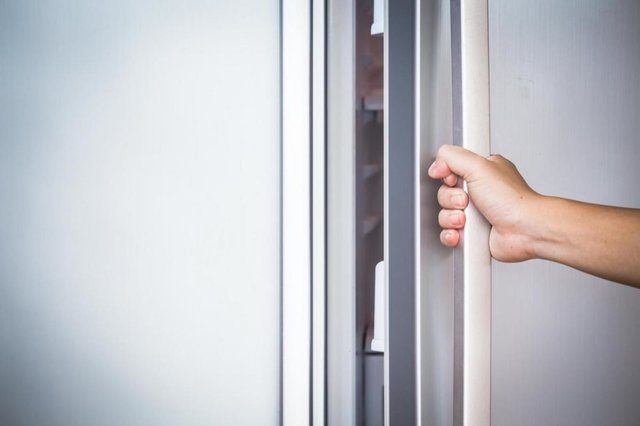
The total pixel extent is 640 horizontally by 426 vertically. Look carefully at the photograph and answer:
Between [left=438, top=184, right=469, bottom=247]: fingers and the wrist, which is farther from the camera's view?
the wrist

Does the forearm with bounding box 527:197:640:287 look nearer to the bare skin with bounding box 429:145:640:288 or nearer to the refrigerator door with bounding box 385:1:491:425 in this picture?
the bare skin with bounding box 429:145:640:288

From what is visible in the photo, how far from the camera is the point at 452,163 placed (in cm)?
30

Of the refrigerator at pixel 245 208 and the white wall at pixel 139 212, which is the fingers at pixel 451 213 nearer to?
the refrigerator at pixel 245 208

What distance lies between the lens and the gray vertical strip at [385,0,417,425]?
0.27 m

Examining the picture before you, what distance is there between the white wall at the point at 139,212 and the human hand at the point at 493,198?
298 mm

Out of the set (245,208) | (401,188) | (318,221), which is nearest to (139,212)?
(245,208)

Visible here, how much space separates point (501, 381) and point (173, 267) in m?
0.58

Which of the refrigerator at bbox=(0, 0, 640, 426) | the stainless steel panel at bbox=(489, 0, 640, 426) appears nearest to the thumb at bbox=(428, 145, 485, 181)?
the refrigerator at bbox=(0, 0, 640, 426)

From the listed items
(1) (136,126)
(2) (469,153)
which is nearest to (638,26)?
(2) (469,153)

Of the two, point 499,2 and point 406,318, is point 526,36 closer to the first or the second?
point 499,2

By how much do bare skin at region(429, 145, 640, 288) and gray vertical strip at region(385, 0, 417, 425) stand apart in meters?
0.09

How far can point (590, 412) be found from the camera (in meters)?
0.56

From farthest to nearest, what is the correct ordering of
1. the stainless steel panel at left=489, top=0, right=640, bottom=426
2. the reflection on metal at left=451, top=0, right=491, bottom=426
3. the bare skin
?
1. the stainless steel panel at left=489, top=0, right=640, bottom=426
2. the bare skin
3. the reflection on metal at left=451, top=0, right=491, bottom=426

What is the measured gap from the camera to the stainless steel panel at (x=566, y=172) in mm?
535
